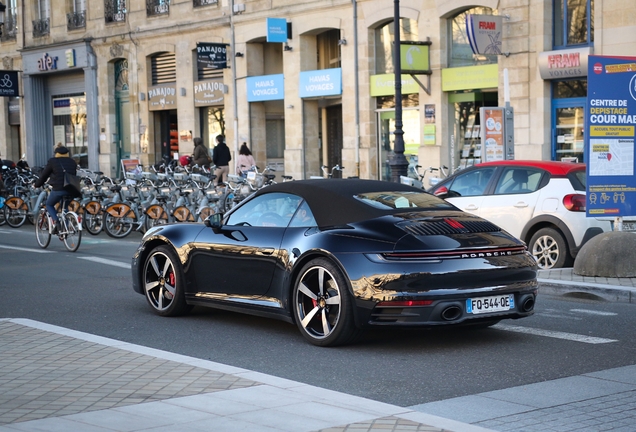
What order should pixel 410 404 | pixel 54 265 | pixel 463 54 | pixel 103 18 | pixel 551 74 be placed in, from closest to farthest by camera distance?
1. pixel 410 404
2. pixel 54 265
3. pixel 551 74
4. pixel 463 54
5. pixel 103 18

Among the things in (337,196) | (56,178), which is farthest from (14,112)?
(337,196)

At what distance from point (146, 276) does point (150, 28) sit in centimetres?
2769

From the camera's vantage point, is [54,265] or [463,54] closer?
[54,265]

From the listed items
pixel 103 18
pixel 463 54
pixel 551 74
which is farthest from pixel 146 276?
pixel 103 18

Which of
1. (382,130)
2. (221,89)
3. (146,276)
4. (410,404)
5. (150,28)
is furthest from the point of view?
(150,28)

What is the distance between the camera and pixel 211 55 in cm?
3216

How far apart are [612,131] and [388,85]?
15.7 m

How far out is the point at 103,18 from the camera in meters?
39.2

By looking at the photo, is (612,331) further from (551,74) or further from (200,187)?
(551,74)

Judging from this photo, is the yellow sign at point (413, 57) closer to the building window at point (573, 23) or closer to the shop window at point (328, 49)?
the building window at point (573, 23)

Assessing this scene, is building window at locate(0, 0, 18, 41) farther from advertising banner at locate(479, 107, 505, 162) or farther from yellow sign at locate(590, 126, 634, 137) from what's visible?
yellow sign at locate(590, 126, 634, 137)

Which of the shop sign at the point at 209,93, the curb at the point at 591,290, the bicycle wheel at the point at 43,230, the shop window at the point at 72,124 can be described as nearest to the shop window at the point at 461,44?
the shop sign at the point at 209,93

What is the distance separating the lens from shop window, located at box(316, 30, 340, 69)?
30.8 meters

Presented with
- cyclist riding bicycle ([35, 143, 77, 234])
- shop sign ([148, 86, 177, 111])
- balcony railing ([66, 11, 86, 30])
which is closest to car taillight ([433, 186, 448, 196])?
cyclist riding bicycle ([35, 143, 77, 234])
